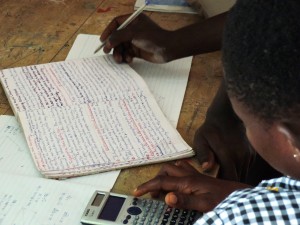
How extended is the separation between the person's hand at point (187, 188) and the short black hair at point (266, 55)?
0.90ft

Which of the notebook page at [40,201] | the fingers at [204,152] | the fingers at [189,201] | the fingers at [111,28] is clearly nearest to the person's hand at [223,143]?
the fingers at [204,152]

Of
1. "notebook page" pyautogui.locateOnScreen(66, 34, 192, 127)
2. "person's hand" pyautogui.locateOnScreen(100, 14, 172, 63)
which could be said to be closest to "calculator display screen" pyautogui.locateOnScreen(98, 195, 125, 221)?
"notebook page" pyautogui.locateOnScreen(66, 34, 192, 127)

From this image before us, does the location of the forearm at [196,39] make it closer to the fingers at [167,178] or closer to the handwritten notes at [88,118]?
the handwritten notes at [88,118]

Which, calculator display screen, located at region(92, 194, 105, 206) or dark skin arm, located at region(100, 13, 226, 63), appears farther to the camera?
dark skin arm, located at region(100, 13, 226, 63)

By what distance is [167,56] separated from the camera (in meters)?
1.29

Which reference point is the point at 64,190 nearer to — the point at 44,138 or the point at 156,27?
the point at 44,138

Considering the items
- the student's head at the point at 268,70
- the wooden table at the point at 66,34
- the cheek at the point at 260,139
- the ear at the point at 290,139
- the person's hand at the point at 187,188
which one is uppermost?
the student's head at the point at 268,70

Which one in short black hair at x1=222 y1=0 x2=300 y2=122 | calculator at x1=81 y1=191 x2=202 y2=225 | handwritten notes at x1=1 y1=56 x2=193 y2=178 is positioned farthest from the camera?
handwritten notes at x1=1 y1=56 x2=193 y2=178

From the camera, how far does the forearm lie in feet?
4.25

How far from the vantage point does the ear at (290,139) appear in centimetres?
64

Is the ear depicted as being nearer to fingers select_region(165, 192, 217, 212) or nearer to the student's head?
the student's head

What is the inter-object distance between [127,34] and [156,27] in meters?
0.07

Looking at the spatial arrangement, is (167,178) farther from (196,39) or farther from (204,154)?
(196,39)

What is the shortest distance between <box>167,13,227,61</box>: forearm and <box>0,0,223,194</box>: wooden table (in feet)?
0.14
